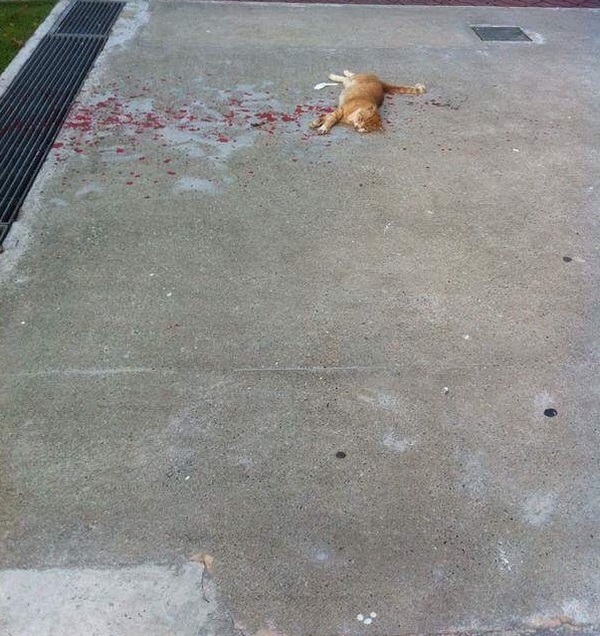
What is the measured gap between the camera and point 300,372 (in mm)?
3232

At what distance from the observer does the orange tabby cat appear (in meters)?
5.34

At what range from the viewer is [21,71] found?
20.1ft

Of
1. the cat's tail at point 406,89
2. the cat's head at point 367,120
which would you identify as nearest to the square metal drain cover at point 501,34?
the cat's tail at point 406,89

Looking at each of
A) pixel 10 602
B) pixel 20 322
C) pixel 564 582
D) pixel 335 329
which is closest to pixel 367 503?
pixel 564 582

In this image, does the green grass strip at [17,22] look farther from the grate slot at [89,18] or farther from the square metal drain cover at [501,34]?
the square metal drain cover at [501,34]

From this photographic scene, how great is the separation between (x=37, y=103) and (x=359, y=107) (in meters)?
2.57

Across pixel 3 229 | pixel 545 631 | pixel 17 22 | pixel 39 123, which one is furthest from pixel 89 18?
pixel 545 631

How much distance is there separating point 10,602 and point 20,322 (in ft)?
5.03

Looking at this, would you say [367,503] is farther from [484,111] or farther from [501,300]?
[484,111]

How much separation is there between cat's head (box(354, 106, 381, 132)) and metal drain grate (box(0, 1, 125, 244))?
2.27 m

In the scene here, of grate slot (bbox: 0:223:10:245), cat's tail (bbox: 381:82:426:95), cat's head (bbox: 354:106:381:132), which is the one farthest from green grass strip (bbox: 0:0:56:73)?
cat's tail (bbox: 381:82:426:95)

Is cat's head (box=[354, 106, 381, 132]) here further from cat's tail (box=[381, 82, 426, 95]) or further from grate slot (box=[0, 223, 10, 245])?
grate slot (box=[0, 223, 10, 245])

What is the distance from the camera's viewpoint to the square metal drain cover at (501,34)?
737cm

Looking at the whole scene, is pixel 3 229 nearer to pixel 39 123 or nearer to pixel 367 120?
pixel 39 123
